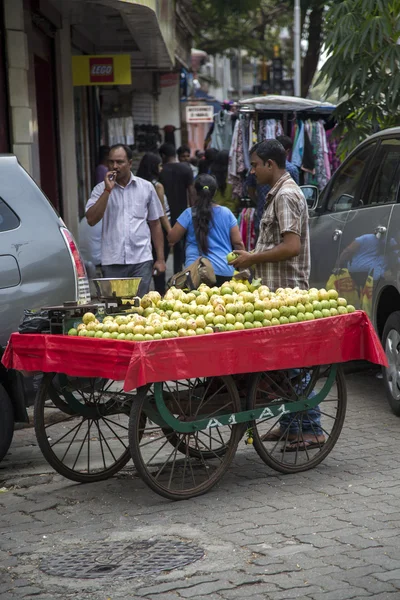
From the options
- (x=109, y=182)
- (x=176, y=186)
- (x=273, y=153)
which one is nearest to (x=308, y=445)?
(x=273, y=153)

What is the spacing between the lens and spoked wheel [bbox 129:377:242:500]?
5.53m

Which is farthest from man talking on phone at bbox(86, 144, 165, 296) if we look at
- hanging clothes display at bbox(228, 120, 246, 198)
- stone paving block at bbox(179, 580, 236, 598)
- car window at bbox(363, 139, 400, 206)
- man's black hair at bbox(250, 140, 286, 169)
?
hanging clothes display at bbox(228, 120, 246, 198)

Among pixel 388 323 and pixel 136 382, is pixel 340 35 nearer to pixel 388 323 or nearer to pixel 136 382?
pixel 388 323

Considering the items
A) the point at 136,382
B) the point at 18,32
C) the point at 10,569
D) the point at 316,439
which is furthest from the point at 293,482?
the point at 18,32

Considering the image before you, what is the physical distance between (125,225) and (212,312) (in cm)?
330

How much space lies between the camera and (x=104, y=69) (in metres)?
15.1

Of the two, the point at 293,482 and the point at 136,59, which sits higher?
the point at 136,59

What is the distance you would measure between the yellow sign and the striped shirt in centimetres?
900

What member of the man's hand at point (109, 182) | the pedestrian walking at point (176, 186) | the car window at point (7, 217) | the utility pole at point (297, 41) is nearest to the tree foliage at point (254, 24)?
the utility pole at point (297, 41)

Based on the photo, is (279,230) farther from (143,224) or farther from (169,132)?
(169,132)

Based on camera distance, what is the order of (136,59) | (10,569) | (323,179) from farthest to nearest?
1. (136,59)
2. (323,179)
3. (10,569)

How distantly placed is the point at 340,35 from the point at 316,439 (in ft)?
19.0

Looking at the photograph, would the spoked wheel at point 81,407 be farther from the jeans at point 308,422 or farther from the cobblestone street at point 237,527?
the jeans at point 308,422

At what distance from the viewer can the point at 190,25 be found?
87.0ft
